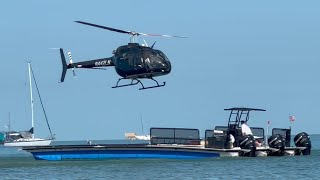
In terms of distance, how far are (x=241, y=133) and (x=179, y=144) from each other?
3.39 m

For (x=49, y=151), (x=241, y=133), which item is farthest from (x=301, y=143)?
(x=49, y=151)

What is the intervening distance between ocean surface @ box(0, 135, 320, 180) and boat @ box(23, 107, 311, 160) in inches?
16.4

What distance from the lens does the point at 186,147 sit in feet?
196

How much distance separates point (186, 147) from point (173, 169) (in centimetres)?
667

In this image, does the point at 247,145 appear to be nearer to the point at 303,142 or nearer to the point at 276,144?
the point at 276,144

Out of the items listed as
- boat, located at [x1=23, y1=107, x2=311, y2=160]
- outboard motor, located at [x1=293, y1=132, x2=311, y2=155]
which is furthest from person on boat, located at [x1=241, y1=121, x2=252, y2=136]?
outboard motor, located at [x1=293, y1=132, x2=311, y2=155]

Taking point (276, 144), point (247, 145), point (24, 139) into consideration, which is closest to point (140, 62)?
point (247, 145)

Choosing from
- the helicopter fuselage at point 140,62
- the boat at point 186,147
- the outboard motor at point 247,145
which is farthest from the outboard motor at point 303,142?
the helicopter fuselage at point 140,62

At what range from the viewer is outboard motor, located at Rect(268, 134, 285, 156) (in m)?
62.9

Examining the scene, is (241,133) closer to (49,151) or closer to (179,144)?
(179,144)

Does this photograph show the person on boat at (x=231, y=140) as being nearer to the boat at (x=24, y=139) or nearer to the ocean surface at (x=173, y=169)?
the ocean surface at (x=173, y=169)

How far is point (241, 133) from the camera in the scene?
6106 cm

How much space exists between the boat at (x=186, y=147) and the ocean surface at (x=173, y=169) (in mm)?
416

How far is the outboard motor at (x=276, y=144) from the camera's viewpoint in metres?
62.9
